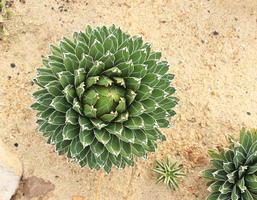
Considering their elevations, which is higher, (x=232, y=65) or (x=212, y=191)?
(x=232, y=65)

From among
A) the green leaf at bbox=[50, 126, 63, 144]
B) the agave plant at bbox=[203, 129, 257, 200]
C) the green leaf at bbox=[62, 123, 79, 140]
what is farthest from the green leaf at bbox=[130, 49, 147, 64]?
the agave plant at bbox=[203, 129, 257, 200]

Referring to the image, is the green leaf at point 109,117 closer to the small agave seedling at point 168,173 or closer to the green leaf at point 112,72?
the green leaf at point 112,72

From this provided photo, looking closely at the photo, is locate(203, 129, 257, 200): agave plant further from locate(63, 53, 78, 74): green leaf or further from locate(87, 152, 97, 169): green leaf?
locate(63, 53, 78, 74): green leaf

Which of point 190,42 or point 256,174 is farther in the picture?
point 190,42

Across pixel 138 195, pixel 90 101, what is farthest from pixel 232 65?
pixel 90 101

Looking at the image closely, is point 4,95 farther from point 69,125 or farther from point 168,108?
point 168,108

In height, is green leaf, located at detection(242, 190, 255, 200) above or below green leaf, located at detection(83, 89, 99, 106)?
below

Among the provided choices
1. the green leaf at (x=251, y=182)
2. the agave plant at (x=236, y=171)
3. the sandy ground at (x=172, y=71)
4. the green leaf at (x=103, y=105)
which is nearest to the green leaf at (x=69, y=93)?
the green leaf at (x=103, y=105)
